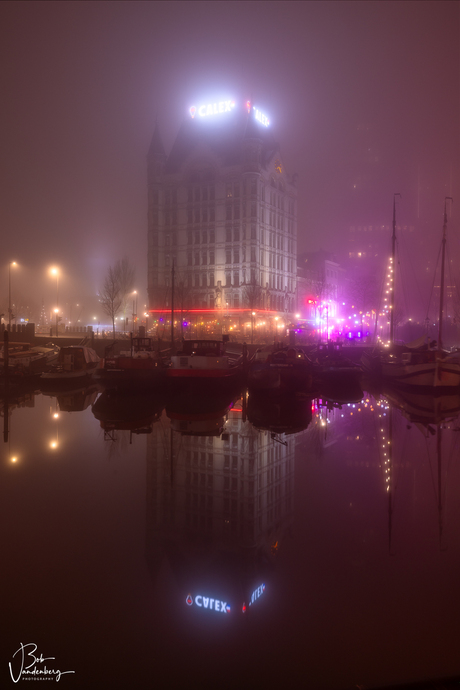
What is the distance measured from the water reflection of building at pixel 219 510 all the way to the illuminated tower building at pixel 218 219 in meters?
78.2

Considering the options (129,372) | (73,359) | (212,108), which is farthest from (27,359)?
(212,108)

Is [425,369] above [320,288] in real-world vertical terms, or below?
below

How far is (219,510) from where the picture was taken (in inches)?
401

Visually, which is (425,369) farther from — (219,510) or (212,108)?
(212,108)

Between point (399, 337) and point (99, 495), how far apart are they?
10970 centimetres

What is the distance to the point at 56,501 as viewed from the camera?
10.6 m

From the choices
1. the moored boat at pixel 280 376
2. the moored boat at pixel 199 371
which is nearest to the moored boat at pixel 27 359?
the moored boat at pixel 199 371

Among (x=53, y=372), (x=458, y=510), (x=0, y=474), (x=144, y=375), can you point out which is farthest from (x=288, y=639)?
(x=53, y=372)

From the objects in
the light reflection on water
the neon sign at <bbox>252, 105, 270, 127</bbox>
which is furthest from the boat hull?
the neon sign at <bbox>252, 105, 270, 127</bbox>

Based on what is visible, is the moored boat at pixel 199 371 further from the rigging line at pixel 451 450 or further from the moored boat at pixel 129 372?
the rigging line at pixel 451 450

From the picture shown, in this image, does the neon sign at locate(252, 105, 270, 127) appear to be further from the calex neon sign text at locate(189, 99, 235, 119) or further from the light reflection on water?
the light reflection on water

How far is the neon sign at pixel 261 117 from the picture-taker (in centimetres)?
10322

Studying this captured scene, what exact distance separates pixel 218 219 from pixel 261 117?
2642 cm

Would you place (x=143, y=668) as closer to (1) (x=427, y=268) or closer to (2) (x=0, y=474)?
(2) (x=0, y=474)
